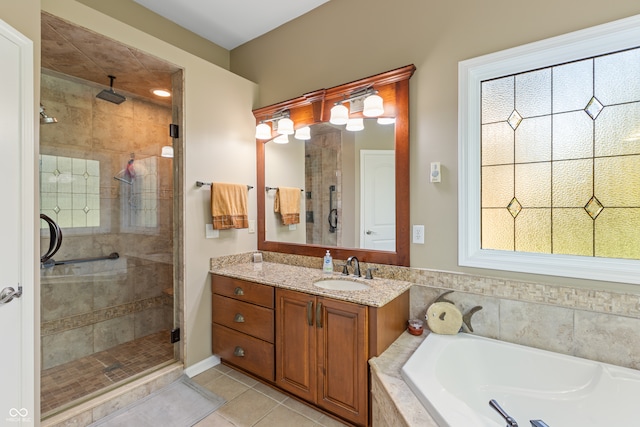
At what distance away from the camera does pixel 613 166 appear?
5.01ft

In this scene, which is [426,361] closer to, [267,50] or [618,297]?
[618,297]

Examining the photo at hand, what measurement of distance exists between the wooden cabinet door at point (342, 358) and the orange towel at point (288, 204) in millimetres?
1078

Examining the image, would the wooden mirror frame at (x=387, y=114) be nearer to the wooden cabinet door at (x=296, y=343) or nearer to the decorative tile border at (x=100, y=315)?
the wooden cabinet door at (x=296, y=343)

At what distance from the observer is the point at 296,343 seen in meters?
1.92

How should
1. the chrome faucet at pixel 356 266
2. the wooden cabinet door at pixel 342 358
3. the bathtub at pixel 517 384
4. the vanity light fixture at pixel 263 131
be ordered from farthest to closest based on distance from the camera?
the vanity light fixture at pixel 263 131 < the chrome faucet at pixel 356 266 < the wooden cabinet door at pixel 342 358 < the bathtub at pixel 517 384

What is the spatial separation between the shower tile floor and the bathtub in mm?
2098

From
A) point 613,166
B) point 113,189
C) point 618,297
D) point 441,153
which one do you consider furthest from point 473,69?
point 113,189

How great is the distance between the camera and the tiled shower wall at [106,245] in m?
2.45

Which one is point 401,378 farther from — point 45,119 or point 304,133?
point 45,119

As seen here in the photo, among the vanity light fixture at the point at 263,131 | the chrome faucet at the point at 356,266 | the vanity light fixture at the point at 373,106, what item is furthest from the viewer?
the vanity light fixture at the point at 263,131

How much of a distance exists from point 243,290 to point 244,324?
0.26 meters
